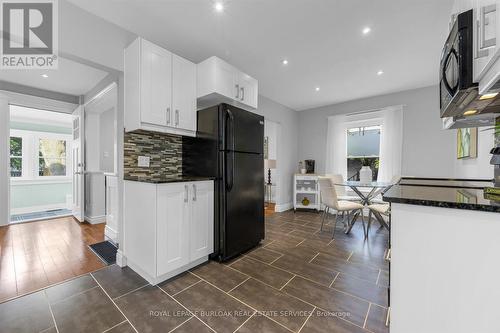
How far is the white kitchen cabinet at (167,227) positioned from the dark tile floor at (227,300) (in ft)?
0.47

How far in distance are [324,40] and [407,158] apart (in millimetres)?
2989

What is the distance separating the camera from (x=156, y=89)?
1978 millimetres

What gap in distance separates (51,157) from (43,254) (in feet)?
13.8

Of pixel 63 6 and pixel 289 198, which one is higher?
pixel 63 6

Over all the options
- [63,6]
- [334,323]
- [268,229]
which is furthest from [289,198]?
[63,6]

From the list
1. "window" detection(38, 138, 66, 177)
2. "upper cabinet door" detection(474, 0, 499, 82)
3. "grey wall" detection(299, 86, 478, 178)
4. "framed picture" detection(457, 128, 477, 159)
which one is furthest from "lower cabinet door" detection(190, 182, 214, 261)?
"window" detection(38, 138, 66, 177)

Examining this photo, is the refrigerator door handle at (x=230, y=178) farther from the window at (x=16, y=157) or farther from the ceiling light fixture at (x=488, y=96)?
the window at (x=16, y=157)

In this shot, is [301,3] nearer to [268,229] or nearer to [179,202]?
[179,202]

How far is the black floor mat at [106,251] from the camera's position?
7.52 feet

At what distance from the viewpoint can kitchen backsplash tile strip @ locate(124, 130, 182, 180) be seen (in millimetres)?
2164

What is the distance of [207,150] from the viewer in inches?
90.5

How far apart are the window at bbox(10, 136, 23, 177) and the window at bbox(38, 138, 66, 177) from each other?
0.32 m

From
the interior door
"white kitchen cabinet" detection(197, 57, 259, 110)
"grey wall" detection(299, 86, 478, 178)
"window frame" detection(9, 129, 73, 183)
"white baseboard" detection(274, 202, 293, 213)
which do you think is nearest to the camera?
"white kitchen cabinet" detection(197, 57, 259, 110)

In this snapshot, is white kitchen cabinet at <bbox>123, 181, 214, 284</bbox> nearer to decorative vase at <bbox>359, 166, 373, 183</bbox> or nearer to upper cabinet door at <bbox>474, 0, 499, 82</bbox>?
upper cabinet door at <bbox>474, 0, 499, 82</bbox>
